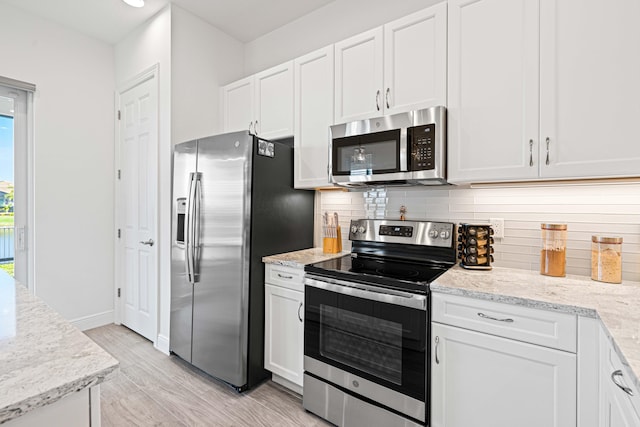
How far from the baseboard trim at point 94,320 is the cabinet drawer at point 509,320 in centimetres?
343

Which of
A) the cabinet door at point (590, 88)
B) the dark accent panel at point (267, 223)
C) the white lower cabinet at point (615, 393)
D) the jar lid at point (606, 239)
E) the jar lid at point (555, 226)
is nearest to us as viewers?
the white lower cabinet at point (615, 393)

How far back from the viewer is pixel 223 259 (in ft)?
7.40

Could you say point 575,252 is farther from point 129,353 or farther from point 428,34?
point 129,353

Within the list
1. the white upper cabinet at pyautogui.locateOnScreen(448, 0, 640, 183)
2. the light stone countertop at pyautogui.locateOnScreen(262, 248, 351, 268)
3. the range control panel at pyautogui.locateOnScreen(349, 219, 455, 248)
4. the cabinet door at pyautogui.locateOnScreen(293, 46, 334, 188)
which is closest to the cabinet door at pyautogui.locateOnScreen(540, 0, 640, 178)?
the white upper cabinet at pyautogui.locateOnScreen(448, 0, 640, 183)

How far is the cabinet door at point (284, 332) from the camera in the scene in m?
2.09

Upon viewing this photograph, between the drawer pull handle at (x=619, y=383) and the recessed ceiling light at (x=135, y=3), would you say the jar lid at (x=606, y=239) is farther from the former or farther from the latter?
the recessed ceiling light at (x=135, y=3)

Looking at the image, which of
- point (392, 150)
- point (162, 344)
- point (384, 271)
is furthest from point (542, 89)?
point (162, 344)

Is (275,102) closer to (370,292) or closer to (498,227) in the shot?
(370,292)

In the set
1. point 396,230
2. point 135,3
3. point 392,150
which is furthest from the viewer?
point 135,3

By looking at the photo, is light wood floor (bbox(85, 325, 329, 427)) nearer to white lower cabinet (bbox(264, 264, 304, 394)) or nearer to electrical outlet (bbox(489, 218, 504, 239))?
white lower cabinet (bbox(264, 264, 304, 394))

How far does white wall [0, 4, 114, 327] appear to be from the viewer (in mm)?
2951

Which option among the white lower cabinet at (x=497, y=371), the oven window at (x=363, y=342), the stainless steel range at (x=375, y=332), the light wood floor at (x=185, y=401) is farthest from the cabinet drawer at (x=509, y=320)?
the light wood floor at (x=185, y=401)

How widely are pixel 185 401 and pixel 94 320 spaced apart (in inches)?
74.8

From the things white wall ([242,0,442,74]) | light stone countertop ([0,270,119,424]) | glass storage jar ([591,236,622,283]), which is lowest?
light stone countertop ([0,270,119,424])
